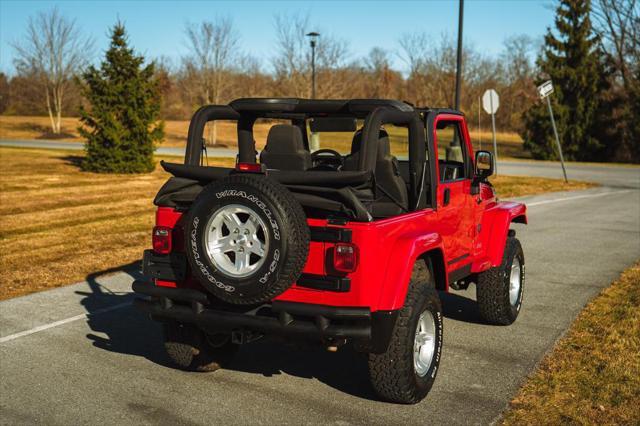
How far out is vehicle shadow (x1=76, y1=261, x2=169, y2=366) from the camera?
232 inches

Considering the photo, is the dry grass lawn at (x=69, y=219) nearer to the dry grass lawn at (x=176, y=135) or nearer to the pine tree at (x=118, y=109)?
the pine tree at (x=118, y=109)

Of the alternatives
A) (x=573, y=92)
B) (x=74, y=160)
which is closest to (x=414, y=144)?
(x=74, y=160)

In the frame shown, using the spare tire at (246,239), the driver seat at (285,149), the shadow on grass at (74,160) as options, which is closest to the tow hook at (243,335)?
the spare tire at (246,239)

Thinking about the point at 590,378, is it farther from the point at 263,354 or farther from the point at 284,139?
the point at 284,139

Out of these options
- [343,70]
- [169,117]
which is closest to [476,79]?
[343,70]

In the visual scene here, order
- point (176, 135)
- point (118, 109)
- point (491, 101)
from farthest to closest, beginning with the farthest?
point (176, 135), point (118, 109), point (491, 101)

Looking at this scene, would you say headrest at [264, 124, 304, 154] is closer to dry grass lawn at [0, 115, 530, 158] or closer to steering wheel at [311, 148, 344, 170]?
steering wheel at [311, 148, 344, 170]

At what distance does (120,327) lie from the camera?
6586 mm

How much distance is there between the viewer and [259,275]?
4176mm

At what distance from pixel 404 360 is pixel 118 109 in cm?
1948

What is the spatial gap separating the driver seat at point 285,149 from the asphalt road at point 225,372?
62.0 inches

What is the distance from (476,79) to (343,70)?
14.6m

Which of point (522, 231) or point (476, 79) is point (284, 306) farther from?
point (476, 79)

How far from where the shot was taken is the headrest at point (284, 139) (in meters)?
5.23
